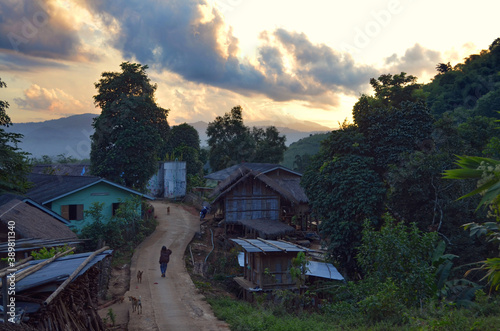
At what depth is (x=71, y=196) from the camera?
84.3 feet

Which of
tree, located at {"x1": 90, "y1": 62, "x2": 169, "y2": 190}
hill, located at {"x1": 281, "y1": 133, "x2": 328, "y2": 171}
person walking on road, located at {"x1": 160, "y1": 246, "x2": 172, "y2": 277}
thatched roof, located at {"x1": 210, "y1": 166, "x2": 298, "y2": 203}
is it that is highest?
hill, located at {"x1": 281, "y1": 133, "x2": 328, "y2": 171}

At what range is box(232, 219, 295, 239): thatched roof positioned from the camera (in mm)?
26750

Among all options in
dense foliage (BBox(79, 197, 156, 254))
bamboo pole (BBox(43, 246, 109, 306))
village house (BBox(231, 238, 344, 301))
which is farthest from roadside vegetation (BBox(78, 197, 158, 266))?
bamboo pole (BBox(43, 246, 109, 306))

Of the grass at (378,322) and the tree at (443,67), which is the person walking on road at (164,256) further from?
the tree at (443,67)

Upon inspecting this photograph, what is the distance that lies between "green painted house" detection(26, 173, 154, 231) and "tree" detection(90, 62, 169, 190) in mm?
4764

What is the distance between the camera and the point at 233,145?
56.2 metres

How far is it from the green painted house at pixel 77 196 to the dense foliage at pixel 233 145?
28263mm

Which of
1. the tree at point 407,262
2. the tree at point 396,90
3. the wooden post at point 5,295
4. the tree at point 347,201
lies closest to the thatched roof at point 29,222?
the wooden post at point 5,295

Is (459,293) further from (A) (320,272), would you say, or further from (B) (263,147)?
(B) (263,147)

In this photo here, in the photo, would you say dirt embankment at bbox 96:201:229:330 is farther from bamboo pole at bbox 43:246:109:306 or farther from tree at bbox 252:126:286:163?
tree at bbox 252:126:286:163

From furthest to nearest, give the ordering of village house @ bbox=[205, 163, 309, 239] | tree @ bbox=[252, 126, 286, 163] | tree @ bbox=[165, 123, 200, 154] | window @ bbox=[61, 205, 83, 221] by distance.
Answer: tree @ bbox=[165, 123, 200, 154], tree @ bbox=[252, 126, 286, 163], village house @ bbox=[205, 163, 309, 239], window @ bbox=[61, 205, 83, 221]

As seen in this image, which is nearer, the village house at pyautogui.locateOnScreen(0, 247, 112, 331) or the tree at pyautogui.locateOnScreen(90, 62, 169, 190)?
the village house at pyautogui.locateOnScreen(0, 247, 112, 331)

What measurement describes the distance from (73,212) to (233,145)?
32301 mm

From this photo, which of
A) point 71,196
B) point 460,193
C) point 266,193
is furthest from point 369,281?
point 71,196
